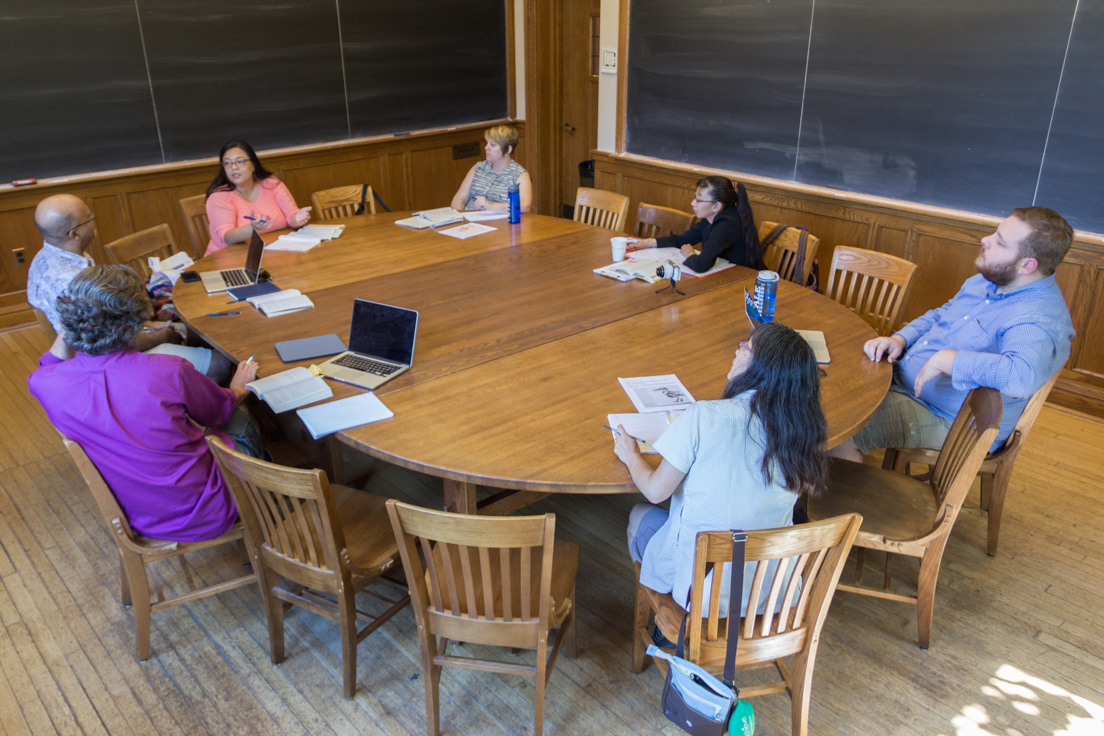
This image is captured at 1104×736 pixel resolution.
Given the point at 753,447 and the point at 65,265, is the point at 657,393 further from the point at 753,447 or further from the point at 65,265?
the point at 65,265

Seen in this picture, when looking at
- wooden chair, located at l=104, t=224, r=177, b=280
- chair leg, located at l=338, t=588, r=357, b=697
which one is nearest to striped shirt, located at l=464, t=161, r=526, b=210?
wooden chair, located at l=104, t=224, r=177, b=280

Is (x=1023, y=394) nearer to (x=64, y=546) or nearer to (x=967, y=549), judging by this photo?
(x=967, y=549)

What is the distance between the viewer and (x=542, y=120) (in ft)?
22.6

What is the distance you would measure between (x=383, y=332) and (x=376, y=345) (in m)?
0.06

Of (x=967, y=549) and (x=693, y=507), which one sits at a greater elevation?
(x=693, y=507)

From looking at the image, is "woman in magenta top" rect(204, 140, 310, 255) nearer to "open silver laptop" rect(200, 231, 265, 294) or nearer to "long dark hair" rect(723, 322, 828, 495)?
"open silver laptop" rect(200, 231, 265, 294)

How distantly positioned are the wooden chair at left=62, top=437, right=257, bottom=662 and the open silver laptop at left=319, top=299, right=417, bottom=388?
62 centimetres

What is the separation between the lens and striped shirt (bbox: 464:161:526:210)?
4.71 meters

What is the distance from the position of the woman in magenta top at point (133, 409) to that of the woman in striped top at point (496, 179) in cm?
259

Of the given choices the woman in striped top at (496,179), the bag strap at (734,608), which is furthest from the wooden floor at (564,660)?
the woman in striped top at (496,179)

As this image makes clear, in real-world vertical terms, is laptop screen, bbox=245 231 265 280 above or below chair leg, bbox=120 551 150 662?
above

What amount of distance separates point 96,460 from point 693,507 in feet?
5.64

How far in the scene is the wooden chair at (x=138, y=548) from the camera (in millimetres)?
2188

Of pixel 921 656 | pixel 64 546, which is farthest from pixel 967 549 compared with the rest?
pixel 64 546
